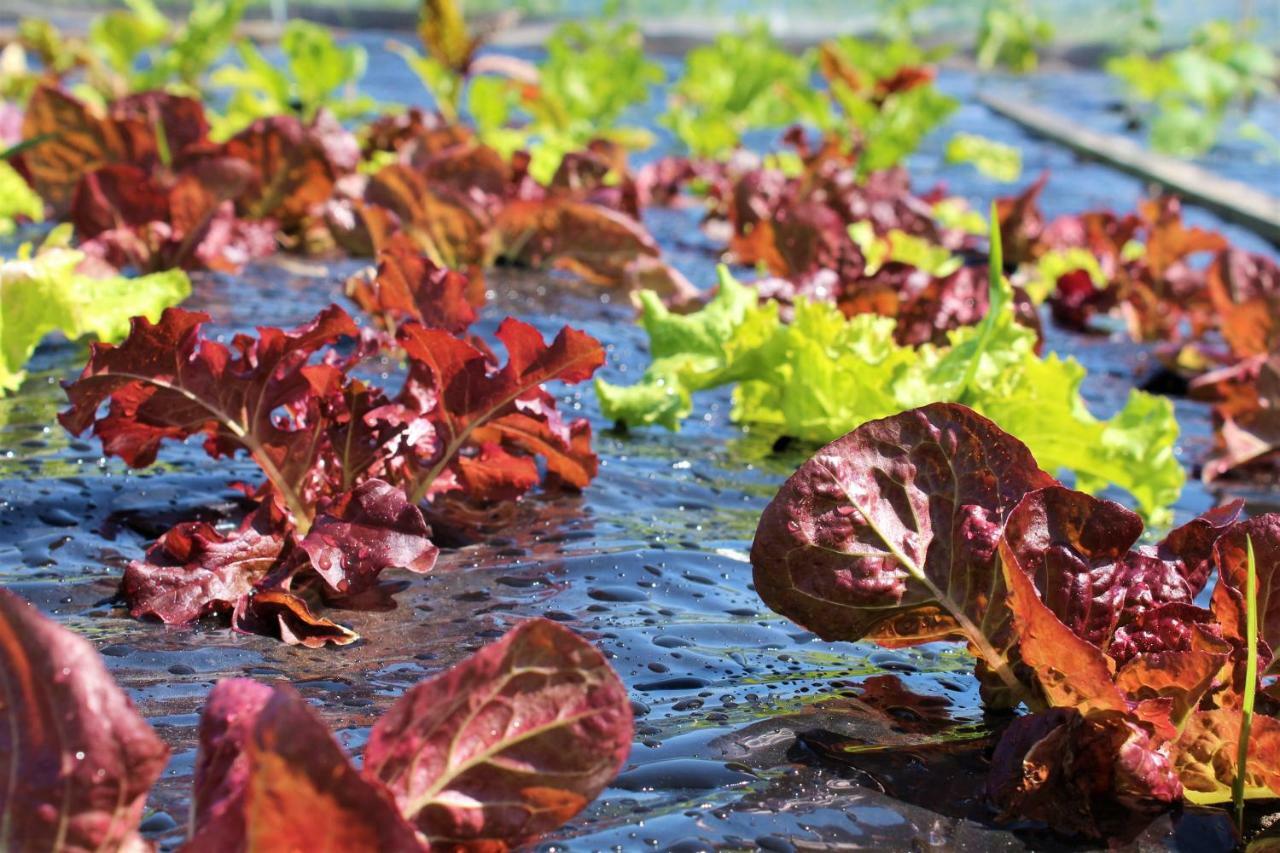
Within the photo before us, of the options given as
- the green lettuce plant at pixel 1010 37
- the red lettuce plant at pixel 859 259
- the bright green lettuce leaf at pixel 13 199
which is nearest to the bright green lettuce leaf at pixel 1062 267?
the red lettuce plant at pixel 859 259

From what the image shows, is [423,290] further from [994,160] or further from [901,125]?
[994,160]

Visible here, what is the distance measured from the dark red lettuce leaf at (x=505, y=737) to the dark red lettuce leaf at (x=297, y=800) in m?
0.12

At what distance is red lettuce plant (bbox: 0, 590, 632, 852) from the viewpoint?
0.86m

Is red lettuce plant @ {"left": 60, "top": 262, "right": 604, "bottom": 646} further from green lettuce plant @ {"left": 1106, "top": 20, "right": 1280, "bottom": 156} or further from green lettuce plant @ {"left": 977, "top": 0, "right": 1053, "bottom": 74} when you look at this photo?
green lettuce plant @ {"left": 977, "top": 0, "right": 1053, "bottom": 74}

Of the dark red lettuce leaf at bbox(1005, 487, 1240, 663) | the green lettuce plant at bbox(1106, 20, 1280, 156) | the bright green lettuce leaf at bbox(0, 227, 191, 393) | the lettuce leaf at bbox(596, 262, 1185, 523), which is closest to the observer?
the dark red lettuce leaf at bbox(1005, 487, 1240, 663)

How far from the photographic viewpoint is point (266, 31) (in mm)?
18500

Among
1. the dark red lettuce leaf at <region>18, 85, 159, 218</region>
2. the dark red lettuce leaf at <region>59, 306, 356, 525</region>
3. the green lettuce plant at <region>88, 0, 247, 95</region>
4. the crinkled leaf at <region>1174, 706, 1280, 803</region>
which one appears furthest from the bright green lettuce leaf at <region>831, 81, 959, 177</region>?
the crinkled leaf at <region>1174, 706, 1280, 803</region>

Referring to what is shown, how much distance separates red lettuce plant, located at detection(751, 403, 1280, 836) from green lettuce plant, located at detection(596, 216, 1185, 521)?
0.68m

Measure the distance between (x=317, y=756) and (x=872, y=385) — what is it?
1706mm

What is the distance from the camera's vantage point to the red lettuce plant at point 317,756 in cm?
86

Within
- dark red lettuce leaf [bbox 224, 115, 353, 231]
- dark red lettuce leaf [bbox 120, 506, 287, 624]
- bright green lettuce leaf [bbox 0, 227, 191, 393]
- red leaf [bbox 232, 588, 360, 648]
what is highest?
dark red lettuce leaf [bbox 224, 115, 353, 231]

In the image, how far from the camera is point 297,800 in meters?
0.86

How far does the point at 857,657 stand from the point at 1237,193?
6.93 m

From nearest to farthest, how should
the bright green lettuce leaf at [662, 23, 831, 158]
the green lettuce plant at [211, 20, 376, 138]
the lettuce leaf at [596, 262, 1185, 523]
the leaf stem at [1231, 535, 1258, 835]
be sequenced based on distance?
the leaf stem at [1231, 535, 1258, 835]
the lettuce leaf at [596, 262, 1185, 523]
the green lettuce plant at [211, 20, 376, 138]
the bright green lettuce leaf at [662, 23, 831, 158]
